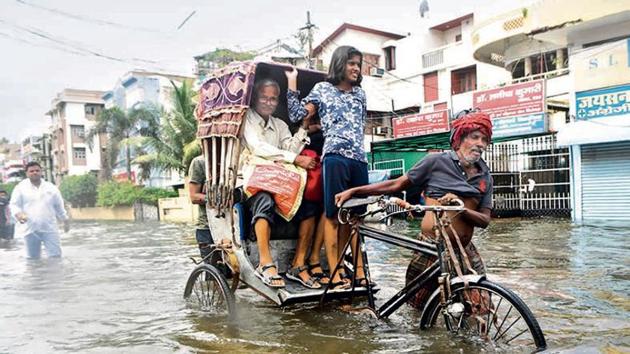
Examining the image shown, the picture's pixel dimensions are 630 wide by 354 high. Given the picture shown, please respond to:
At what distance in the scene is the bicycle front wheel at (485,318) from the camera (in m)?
3.22

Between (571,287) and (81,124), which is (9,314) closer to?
(571,287)

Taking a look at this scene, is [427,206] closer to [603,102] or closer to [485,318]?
[485,318]

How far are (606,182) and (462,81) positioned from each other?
43.2 feet

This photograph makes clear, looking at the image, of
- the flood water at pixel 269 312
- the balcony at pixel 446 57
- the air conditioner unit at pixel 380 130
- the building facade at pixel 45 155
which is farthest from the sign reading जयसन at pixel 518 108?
the building facade at pixel 45 155

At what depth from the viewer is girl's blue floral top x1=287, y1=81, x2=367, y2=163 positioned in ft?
14.6

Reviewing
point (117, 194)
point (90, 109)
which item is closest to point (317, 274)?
point (117, 194)

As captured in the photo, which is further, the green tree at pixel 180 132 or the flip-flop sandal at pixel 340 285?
the green tree at pixel 180 132

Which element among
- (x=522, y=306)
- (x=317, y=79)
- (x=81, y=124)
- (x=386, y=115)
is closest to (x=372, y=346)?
(x=522, y=306)

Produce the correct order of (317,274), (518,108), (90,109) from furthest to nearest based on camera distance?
(90,109) < (518,108) < (317,274)

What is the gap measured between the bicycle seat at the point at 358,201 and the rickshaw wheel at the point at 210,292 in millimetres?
1343

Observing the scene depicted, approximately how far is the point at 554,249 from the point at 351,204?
21.6 feet

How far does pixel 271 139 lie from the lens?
4930 mm

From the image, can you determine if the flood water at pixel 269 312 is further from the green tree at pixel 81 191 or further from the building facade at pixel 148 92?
the green tree at pixel 81 191

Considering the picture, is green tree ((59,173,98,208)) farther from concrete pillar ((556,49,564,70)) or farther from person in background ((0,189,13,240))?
concrete pillar ((556,49,564,70))
